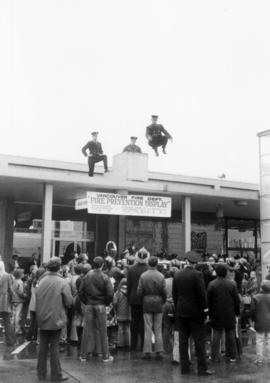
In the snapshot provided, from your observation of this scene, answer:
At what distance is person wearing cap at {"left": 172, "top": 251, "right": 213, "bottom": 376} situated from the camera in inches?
294

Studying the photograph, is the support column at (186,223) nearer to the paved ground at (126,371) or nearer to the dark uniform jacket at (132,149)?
the dark uniform jacket at (132,149)

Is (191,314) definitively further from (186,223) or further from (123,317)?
(186,223)

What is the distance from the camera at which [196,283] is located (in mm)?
7684

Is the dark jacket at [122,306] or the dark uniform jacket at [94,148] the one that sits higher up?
the dark uniform jacket at [94,148]

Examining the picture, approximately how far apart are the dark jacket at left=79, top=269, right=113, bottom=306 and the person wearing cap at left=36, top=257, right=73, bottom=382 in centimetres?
113

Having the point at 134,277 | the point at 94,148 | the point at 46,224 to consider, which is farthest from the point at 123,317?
the point at 94,148

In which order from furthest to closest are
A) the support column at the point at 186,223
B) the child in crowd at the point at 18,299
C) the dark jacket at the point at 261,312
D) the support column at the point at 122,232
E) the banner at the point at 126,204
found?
the support column at the point at 122,232 < the support column at the point at 186,223 < the banner at the point at 126,204 < the child in crowd at the point at 18,299 < the dark jacket at the point at 261,312

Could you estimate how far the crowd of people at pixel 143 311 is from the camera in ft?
24.2

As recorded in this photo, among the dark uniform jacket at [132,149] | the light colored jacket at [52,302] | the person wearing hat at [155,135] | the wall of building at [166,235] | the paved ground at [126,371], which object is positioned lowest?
the paved ground at [126,371]

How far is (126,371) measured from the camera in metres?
7.62

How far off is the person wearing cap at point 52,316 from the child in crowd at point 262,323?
3171 mm

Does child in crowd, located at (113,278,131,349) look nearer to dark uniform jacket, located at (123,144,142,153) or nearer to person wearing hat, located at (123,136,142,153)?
person wearing hat, located at (123,136,142,153)

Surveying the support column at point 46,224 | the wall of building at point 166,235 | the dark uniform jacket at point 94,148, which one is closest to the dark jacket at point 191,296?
the support column at point 46,224

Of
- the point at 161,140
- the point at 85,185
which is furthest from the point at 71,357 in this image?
the point at 161,140
